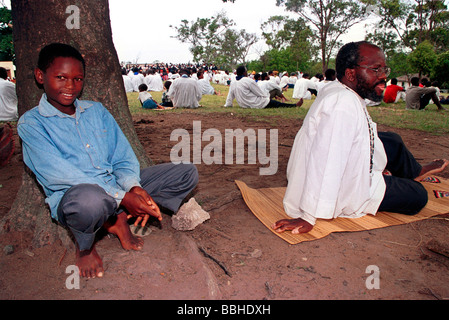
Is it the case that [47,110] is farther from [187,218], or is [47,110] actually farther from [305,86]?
[305,86]

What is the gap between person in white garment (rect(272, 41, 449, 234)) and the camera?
2.40 metres

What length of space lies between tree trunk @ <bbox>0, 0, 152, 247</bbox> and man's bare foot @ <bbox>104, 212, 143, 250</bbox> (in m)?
0.35

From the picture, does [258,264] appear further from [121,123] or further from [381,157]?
[121,123]

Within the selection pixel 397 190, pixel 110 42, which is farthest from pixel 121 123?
pixel 397 190

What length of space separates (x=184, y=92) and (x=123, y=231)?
29.5ft

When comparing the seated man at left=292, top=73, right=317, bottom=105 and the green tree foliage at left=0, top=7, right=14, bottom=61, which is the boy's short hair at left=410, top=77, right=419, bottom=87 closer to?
the seated man at left=292, top=73, right=317, bottom=105

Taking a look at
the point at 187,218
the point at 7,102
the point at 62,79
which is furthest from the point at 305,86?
the point at 62,79

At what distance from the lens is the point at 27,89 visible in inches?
95.8

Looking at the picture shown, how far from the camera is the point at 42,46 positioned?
7.77 ft

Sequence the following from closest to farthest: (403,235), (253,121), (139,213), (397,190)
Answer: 1. (139,213)
2. (403,235)
3. (397,190)
4. (253,121)

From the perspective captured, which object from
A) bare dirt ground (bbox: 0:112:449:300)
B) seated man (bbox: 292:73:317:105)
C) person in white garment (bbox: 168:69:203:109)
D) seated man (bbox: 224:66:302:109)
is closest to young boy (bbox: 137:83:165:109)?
person in white garment (bbox: 168:69:203:109)

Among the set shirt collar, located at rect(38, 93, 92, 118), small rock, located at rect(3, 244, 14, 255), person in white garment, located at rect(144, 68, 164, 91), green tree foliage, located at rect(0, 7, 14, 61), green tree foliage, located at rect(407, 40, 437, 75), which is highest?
green tree foliage, located at rect(0, 7, 14, 61)

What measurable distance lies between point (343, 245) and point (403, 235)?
558 mm
